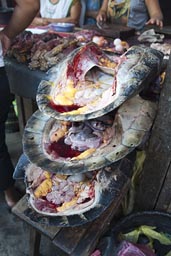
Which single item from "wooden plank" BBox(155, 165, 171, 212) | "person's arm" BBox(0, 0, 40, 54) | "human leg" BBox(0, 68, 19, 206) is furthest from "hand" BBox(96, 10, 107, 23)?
"wooden plank" BBox(155, 165, 171, 212)

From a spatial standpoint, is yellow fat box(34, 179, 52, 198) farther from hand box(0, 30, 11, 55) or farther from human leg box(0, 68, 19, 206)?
hand box(0, 30, 11, 55)

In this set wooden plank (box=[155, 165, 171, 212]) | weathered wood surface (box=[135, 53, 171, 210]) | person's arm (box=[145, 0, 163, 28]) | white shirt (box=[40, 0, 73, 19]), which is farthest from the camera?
white shirt (box=[40, 0, 73, 19])

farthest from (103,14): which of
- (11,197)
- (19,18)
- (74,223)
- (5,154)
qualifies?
(74,223)

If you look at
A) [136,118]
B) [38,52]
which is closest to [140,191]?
[136,118]

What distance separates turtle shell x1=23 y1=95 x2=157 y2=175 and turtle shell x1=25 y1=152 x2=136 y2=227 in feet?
0.31

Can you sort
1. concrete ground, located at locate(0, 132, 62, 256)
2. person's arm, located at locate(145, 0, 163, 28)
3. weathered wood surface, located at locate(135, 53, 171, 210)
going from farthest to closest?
1. person's arm, located at locate(145, 0, 163, 28)
2. concrete ground, located at locate(0, 132, 62, 256)
3. weathered wood surface, located at locate(135, 53, 171, 210)

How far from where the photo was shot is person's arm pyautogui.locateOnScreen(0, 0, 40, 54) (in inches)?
69.6

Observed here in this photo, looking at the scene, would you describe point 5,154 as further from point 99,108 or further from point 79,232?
point 99,108

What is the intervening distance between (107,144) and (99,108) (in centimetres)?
19

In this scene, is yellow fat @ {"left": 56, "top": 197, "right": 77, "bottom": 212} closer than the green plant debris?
Yes

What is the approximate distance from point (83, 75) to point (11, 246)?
1.46 meters

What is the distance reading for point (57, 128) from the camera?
1.38 m

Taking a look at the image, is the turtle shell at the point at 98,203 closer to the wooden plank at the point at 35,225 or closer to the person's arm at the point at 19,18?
the wooden plank at the point at 35,225

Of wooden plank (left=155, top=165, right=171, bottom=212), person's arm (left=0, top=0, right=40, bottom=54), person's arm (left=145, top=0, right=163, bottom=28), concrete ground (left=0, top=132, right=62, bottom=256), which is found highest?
person's arm (left=0, top=0, right=40, bottom=54)
